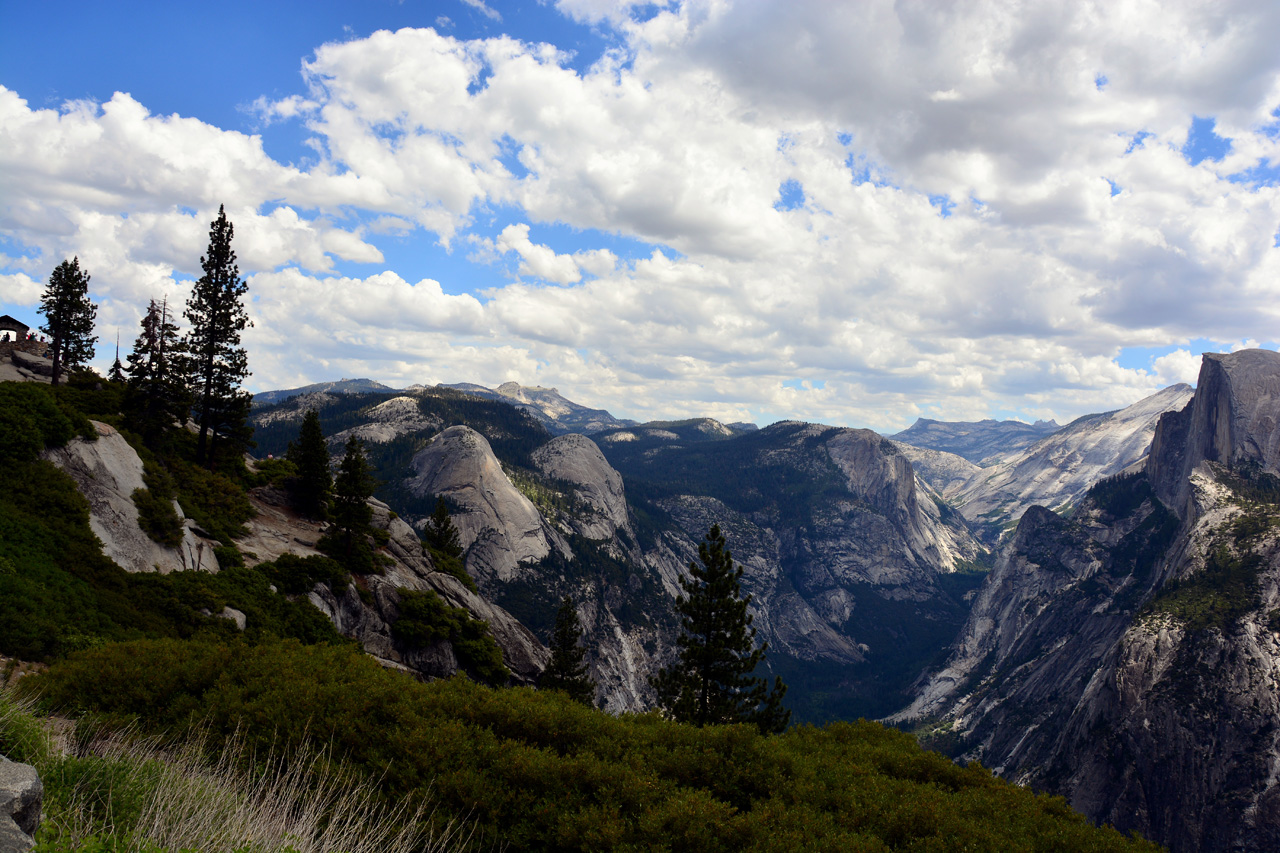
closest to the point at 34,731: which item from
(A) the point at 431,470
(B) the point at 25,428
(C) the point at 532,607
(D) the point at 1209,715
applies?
(B) the point at 25,428

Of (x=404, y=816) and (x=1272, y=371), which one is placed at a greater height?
(x=1272, y=371)

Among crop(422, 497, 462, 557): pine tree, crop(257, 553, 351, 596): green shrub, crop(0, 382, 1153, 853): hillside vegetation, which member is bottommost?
crop(422, 497, 462, 557): pine tree

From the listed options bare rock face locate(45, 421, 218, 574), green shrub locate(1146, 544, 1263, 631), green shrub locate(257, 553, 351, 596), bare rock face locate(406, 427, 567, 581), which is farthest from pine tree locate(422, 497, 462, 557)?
green shrub locate(1146, 544, 1263, 631)

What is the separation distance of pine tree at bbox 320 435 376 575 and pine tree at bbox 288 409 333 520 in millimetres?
4305

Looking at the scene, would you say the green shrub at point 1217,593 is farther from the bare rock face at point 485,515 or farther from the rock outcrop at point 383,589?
the bare rock face at point 485,515

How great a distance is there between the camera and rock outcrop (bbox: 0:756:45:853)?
7.47 metres

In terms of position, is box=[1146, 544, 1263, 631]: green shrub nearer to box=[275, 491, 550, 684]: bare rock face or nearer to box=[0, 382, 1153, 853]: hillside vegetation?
box=[275, 491, 550, 684]: bare rock face

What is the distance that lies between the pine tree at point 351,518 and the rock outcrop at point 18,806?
38.8 metres

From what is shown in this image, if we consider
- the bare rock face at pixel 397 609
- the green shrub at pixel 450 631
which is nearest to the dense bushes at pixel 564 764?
the bare rock face at pixel 397 609

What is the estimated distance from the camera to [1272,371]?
196 meters

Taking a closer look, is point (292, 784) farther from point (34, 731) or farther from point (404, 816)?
point (34, 731)

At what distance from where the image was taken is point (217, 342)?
4834 centimetres

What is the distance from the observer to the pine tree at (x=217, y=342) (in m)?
47.5

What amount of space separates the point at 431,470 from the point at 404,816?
197385 mm
